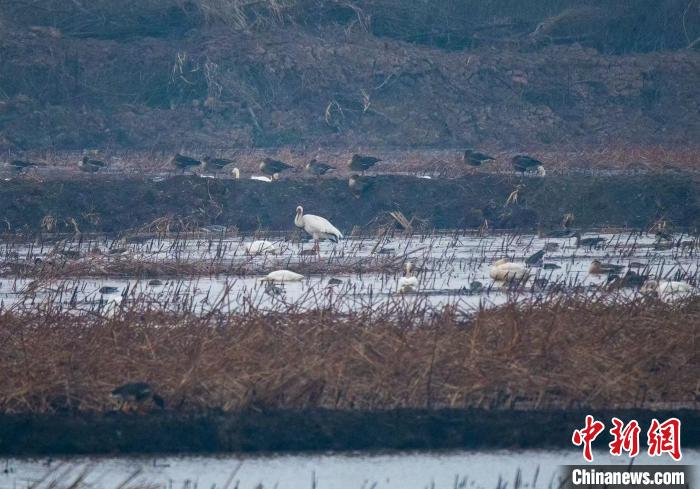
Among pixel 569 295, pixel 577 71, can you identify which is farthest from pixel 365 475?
pixel 577 71

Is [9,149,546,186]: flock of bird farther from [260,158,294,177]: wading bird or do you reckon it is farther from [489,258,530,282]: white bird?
[489,258,530,282]: white bird

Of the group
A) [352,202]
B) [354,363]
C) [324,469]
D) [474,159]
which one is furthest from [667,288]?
[474,159]

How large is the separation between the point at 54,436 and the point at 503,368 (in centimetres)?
305

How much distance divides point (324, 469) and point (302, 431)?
0.36 meters

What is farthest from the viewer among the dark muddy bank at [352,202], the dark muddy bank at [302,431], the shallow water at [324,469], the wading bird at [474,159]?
the wading bird at [474,159]

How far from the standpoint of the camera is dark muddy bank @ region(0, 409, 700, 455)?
715 centimetres

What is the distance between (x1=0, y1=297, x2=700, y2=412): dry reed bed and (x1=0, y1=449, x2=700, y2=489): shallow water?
0.35 metres

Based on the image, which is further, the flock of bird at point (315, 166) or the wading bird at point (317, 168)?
the wading bird at point (317, 168)

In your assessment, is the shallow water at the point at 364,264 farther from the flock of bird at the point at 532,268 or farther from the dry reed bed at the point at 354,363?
the dry reed bed at the point at 354,363

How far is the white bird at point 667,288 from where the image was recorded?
930 centimetres

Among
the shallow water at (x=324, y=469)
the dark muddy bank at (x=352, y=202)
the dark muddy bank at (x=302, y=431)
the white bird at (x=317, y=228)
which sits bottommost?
the shallow water at (x=324, y=469)

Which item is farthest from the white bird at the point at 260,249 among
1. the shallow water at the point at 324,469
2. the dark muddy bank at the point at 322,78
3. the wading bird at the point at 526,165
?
the dark muddy bank at the point at 322,78

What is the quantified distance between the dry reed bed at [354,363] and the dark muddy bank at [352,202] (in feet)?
31.3

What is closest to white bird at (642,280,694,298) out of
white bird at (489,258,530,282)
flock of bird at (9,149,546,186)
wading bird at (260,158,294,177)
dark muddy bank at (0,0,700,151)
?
white bird at (489,258,530,282)
